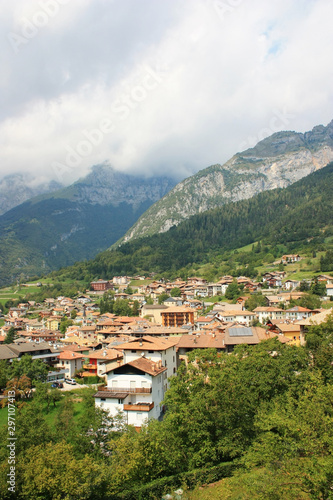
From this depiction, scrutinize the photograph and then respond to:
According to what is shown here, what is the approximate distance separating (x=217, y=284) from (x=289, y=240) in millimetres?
49122

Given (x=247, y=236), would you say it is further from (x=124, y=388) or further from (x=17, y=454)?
(x=17, y=454)

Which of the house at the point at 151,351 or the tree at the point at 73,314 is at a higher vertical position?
the house at the point at 151,351

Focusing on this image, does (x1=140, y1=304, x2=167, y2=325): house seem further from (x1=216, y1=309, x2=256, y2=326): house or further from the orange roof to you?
the orange roof

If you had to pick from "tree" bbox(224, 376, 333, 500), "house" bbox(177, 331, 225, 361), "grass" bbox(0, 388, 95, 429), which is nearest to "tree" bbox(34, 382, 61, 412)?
"grass" bbox(0, 388, 95, 429)

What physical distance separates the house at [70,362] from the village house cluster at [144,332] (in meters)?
0.14

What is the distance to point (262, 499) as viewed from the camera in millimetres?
11391

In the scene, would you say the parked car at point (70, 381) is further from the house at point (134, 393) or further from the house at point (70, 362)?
the house at point (134, 393)

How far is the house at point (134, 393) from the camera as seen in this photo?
27.9 meters

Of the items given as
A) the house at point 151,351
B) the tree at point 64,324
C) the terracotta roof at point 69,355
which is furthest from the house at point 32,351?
the tree at point 64,324

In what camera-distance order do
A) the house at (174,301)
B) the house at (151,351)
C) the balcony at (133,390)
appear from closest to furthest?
1. the balcony at (133,390)
2. the house at (151,351)
3. the house at (174,301)

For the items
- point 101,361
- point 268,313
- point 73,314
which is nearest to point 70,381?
point 101,361

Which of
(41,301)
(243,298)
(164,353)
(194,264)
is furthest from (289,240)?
(164,353)

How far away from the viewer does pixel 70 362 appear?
52.2 metres

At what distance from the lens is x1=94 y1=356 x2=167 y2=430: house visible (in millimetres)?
27875
